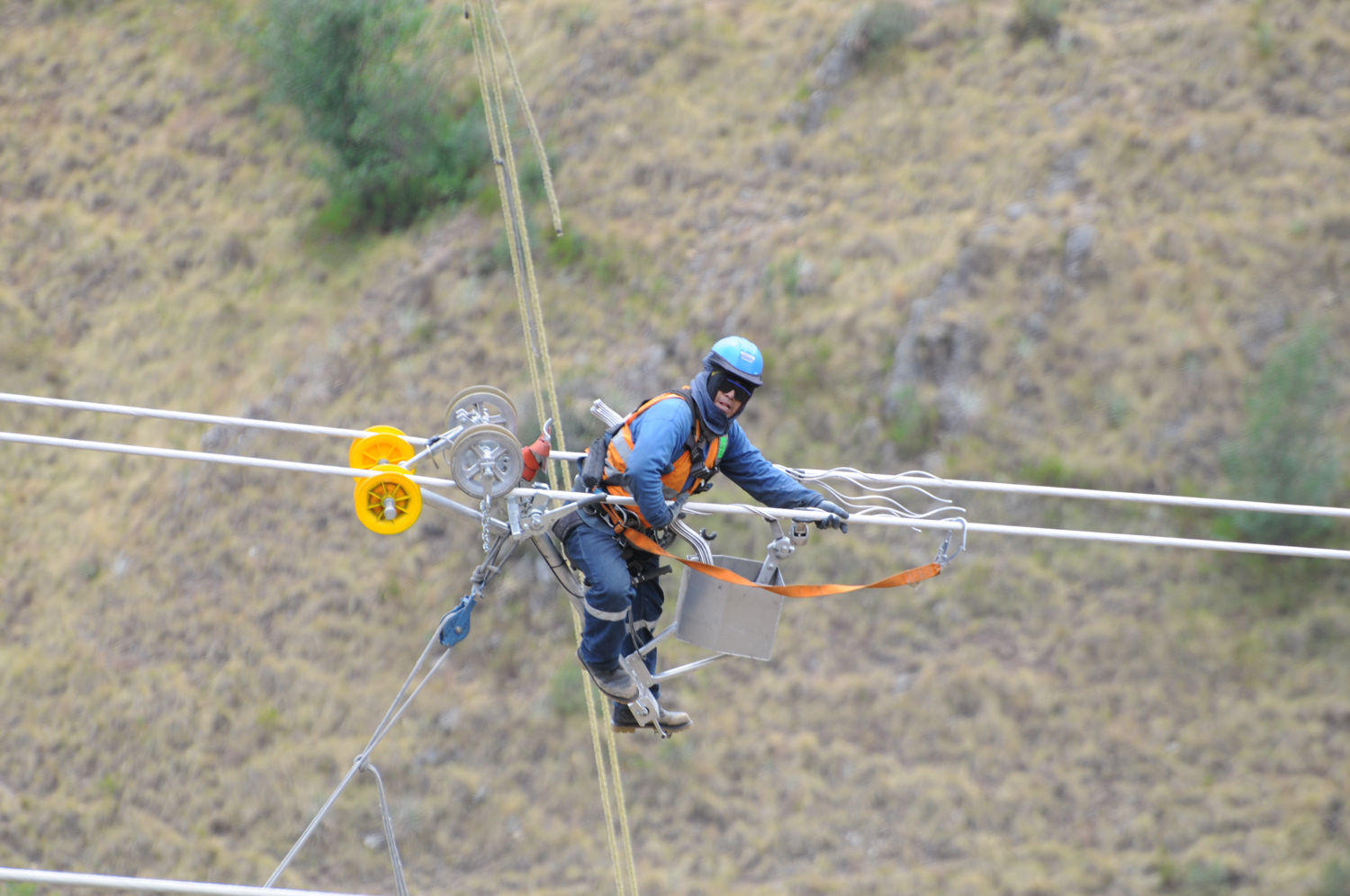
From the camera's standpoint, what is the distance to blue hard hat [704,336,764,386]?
5887mm

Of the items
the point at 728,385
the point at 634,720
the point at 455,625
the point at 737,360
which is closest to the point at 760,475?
the point at 728,385

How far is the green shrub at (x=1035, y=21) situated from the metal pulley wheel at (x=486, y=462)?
13.0m

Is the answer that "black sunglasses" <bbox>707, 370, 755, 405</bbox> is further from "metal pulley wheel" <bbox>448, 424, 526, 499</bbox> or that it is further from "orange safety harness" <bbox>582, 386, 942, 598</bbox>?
"metal pulley wheel" <bbox>448, 424, 526, 499</bbox>

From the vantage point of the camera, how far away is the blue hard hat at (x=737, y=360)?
5.89 meters

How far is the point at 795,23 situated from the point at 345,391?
8.70m

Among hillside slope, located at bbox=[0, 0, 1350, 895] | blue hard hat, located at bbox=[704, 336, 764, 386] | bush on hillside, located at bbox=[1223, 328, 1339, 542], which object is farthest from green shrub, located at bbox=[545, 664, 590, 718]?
blue hard hat, located at bbox=[704, 336, 764, 386]

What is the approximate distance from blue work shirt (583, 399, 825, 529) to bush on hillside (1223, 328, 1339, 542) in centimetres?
828

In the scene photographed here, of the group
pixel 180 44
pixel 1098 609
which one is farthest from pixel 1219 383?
pixel 180 44

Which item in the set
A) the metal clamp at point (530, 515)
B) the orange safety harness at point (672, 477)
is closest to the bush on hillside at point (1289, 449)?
the orange safety harness at point (672, 477)

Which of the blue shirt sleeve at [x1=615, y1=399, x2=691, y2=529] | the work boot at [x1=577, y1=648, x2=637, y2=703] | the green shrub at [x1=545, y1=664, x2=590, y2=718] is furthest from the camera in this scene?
the green shrub at [x1=545, y1=664, x2=590, y2=718]

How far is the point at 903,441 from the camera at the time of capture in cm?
1371

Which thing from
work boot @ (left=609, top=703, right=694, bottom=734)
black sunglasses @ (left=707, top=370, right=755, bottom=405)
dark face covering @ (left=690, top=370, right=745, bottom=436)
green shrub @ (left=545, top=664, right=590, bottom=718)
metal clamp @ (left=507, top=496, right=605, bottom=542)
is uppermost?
black sunglasses @ (left=707, top=370, right=755, bottom=405)

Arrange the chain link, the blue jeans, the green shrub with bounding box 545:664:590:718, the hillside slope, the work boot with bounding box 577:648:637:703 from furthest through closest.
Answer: the green shrub with bounding box 545:664:590:718 → the hillside slope → the work boot with bounding box 577:648:637:703 → the blue jeans → the chain link

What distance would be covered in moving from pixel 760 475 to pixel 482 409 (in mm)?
1639
